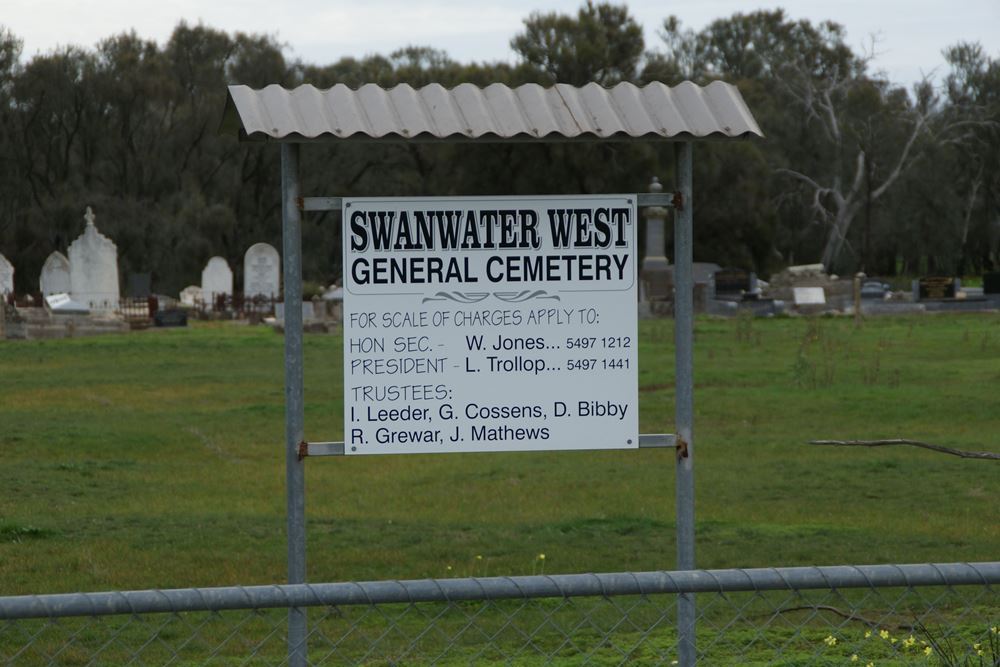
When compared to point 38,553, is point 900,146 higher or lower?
higher

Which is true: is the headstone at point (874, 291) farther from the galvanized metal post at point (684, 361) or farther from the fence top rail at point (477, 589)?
the fence top rail at point (477, 589)

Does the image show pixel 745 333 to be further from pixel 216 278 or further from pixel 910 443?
pixel 216 278

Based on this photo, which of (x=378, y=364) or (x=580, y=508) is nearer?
(x=378, y=364)

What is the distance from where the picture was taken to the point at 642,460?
14438mm

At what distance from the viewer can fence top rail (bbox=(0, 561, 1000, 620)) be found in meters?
3.74

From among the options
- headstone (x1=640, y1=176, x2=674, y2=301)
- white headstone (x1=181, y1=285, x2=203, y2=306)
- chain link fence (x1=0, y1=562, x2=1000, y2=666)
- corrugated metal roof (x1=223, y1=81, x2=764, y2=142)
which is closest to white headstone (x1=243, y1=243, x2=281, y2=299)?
white headstone (x1=181, y1=285, x2=203, y2=306)

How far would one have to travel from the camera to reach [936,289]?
146ft

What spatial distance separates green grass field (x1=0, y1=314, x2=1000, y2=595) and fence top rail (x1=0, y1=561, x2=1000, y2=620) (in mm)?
4793

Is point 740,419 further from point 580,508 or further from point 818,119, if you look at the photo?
point 818,119

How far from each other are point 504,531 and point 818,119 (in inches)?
2588

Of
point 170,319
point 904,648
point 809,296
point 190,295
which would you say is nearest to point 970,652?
point 904,648

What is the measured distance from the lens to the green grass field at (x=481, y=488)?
30.1 feet

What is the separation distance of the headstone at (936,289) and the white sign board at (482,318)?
40608 mm

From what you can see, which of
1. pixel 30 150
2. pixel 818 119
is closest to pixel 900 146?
pixel 818 119
